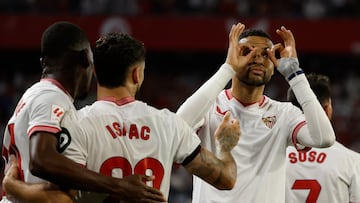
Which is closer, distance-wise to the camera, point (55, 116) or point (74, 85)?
point (55, 116)

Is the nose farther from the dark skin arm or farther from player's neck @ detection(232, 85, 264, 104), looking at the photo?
the dark skin arm

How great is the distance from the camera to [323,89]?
5.35 m

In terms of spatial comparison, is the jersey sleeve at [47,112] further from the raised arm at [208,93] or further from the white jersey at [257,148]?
the white jersey at [257,148]

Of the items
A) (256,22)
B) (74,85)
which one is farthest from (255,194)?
(256,22)

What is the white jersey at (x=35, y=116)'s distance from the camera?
3.49 metres

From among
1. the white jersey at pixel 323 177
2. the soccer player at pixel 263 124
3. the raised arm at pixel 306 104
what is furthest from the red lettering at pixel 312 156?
the raised arm at pixel 306 104

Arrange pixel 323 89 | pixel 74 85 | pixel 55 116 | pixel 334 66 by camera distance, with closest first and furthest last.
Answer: pixel 55 116, pixel 74 85, pixel 323 89, pixel 334 66

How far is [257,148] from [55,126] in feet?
5.32

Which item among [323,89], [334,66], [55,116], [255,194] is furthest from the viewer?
[334,66]

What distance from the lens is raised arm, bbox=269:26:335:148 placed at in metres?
4.46

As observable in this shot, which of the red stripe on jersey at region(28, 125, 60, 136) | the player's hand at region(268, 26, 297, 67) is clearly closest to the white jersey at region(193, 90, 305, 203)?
the player's hand at region(268, 26, 297, 67)

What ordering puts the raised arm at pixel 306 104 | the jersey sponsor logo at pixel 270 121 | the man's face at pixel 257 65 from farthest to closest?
the jersey sponsor logo at pixel 270 121 → the man's face at pixel 257 65 → the raised arm at pixel 306 104

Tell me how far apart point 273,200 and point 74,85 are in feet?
4.97

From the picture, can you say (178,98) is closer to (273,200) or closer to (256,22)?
(256,22)
